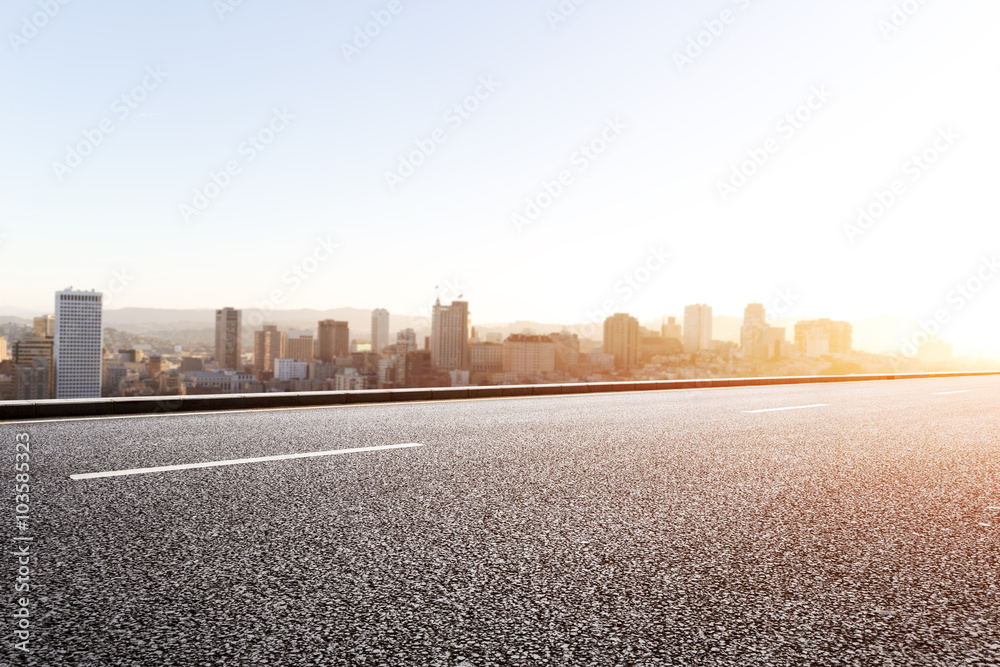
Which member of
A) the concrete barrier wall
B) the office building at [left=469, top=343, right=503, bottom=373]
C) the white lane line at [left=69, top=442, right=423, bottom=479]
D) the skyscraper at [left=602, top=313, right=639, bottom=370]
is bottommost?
the white lane line at [left=69, top=442, right=423, bottom=479]

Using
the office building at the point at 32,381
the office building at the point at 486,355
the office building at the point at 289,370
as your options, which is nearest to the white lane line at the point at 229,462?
the office building at the point at 32,381

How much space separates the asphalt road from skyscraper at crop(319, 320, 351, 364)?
2963 centimetres

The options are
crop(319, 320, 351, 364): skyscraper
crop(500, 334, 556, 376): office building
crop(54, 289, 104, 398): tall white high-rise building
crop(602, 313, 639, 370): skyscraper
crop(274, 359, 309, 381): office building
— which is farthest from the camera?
crop(602, 313, 639, 370): skyscraper

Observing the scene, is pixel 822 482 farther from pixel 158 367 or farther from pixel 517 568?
pixel 158 367

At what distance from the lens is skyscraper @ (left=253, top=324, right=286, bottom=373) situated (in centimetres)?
3198

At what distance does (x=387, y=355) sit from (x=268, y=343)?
1134cm

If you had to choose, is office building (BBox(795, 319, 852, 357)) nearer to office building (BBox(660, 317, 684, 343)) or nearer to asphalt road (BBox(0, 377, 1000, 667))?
office building (BBox(660, 317, 684, 343))

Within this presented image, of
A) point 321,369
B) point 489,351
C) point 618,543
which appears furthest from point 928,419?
point 489,351

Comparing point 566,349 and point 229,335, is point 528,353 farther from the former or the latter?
point 229,335

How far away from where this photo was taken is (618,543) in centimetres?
331

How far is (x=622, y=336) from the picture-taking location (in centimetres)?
4900

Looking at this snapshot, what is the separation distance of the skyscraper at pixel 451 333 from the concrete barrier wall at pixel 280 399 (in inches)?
664

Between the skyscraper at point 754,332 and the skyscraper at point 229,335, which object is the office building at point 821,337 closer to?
the skyscraper at point 754,332

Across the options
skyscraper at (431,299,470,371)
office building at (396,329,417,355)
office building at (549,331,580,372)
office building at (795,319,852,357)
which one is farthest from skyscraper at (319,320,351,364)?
office building at (795,319,852,357)
